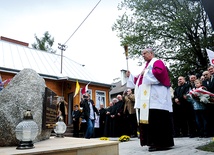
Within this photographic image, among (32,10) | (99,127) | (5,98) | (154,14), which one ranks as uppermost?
(154,14)

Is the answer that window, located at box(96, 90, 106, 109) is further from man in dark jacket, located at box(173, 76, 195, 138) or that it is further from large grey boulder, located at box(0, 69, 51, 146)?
large grey boulder, located at box(0, 69, 51, 146)

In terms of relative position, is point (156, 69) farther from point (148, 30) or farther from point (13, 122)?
point (148, 30)

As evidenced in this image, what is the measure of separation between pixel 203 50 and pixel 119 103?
10.1m

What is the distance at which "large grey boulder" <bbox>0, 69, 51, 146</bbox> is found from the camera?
290cm

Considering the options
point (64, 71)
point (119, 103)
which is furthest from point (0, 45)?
point (119, 103)

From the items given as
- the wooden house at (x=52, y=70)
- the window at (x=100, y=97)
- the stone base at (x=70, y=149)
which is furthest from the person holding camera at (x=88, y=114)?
the window at (x=100, y=97)

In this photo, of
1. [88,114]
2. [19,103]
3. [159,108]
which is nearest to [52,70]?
[88,114]

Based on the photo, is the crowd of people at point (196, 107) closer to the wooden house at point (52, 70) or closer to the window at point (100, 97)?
the wooden house at point (52, 70)

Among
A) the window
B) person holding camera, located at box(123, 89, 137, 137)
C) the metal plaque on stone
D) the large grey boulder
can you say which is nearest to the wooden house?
the window

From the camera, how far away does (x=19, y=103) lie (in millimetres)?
3053

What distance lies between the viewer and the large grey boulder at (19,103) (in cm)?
290

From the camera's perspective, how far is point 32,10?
6.09m

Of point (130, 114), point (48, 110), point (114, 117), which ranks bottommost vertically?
point (114, 117)

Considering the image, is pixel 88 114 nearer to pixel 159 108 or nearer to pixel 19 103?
pixel 159 108
